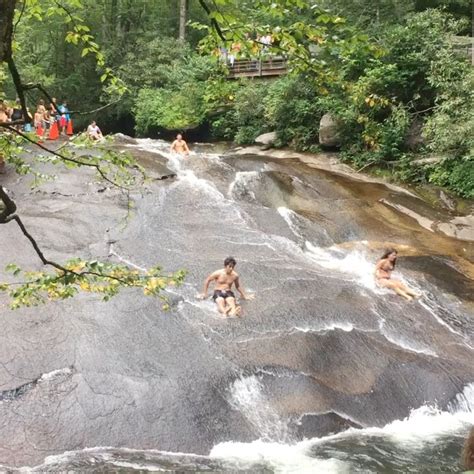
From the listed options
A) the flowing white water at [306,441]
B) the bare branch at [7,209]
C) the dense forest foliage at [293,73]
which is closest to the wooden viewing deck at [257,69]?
the dense forest foliage at [293,73]

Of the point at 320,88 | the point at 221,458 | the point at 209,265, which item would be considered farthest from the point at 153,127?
the point at 320,88

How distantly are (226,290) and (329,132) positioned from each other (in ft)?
38.5

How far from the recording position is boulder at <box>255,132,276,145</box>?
2120cm

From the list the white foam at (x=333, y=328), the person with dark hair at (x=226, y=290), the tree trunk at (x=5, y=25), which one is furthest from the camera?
the person with dark hair at (x=226, y=290)

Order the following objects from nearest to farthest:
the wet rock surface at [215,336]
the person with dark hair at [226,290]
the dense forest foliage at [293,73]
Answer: the dense forest foliage at [293,73]
the wet rock surface at [215,336]
the person with dark hair at [226,290]

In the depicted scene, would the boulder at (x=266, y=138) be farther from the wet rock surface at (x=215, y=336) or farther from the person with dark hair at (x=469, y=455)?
the person with dark hair at (x=469, y=455)

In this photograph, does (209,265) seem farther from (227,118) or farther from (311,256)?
(227,118)

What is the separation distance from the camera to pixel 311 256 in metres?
11.5

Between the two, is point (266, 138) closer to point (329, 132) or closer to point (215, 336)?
point (329, 132)

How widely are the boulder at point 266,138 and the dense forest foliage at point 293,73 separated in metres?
0.46

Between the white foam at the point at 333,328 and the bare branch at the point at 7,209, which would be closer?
the bare branch at the point at 7,209

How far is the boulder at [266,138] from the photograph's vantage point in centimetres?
2120

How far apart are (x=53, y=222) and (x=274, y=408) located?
22.7 ft

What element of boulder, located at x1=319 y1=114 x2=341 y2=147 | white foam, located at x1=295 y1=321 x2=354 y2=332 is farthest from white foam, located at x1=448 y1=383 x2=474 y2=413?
boulder, located at x1=319 y1=114 x2=341 y2=147
